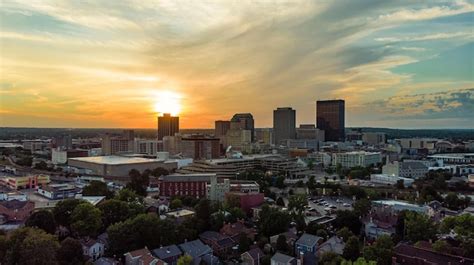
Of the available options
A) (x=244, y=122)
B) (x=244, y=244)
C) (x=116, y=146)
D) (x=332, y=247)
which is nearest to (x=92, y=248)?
(x=244, y=244)

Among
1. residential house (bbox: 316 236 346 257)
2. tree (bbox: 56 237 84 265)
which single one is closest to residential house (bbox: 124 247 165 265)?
tree (bbox: 56 237 84 265)

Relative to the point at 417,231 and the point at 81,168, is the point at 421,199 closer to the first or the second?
the point at 417,231

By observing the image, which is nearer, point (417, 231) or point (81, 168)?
point (417, 231)

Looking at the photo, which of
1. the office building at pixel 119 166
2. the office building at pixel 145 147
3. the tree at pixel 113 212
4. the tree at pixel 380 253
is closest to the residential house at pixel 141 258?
the tree at pixel 113 212

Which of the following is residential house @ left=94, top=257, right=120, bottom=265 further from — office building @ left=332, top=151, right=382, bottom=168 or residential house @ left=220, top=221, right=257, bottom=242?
office building @ left=332, top=151, right=382, bottom=168

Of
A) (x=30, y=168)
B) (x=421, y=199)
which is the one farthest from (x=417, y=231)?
(x=30, y=168)

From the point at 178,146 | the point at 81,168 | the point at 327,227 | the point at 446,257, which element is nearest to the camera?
the point at 446,257
